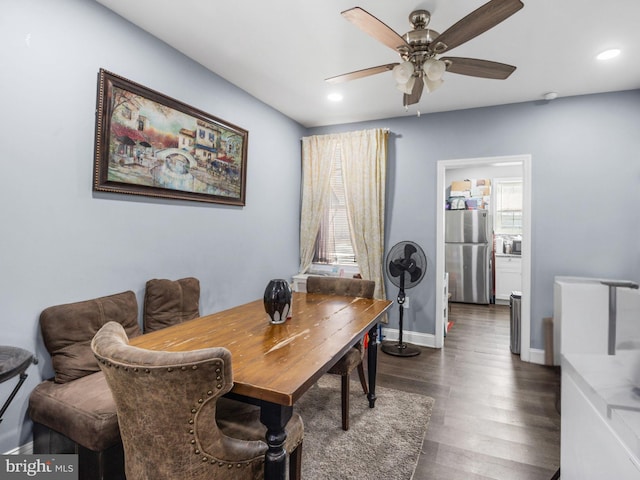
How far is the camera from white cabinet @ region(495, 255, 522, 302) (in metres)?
5.89

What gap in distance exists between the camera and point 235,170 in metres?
3.16

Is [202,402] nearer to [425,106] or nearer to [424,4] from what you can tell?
[424,4]

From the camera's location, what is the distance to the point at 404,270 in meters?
3.56

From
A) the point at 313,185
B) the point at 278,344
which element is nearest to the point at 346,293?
the point at 278,344

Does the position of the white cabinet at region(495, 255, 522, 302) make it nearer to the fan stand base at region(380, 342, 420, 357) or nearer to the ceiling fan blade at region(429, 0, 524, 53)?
the fan stand base at region(380, 342, 420, 357)

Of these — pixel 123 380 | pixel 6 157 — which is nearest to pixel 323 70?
pixel 6 157

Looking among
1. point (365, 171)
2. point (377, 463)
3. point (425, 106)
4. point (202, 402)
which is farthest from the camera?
point (365, 171)

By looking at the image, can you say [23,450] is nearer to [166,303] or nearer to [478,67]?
[166,303]

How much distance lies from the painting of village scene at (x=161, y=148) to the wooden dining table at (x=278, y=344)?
1078 millimetres

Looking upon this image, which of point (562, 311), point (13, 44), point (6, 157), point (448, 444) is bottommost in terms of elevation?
point (448, 444)

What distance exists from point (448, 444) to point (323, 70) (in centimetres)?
291

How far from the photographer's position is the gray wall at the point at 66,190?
66.6 inches

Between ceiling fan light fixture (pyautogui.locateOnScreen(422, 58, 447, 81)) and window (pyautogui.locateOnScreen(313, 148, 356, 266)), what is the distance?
236 cm

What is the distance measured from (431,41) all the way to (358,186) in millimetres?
2199
